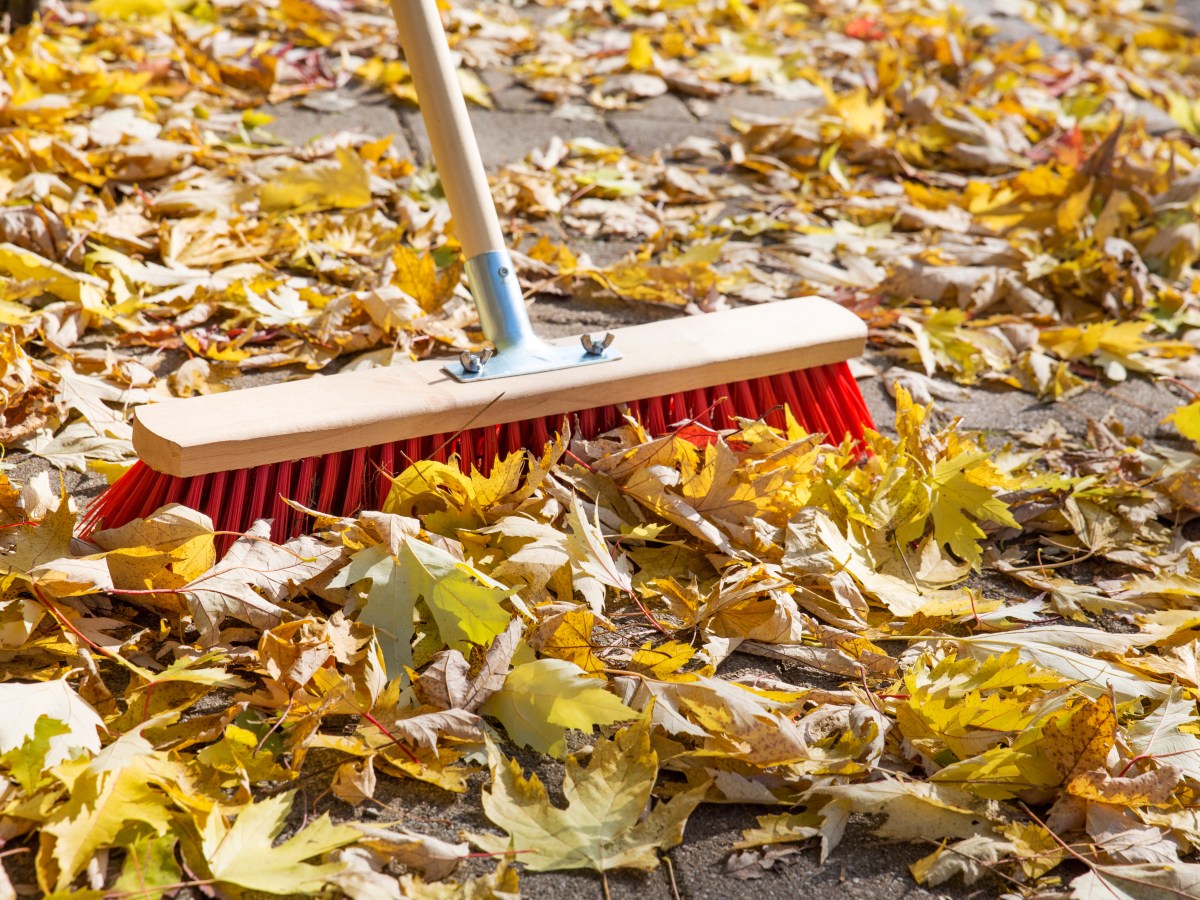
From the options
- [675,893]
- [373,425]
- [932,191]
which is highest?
[373,425]

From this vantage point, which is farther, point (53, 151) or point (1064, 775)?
point (53, 151)

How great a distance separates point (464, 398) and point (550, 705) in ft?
1.63

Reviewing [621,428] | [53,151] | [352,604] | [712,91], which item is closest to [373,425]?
[352,604]

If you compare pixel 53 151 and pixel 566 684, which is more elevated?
pixel 53 151

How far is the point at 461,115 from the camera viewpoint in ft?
5.85

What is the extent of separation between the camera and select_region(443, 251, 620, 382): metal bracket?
5.22 ft

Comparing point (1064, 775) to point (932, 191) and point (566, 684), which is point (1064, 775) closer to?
point (566, 684)

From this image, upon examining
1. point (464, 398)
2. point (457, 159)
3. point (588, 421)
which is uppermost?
point (457, 159)

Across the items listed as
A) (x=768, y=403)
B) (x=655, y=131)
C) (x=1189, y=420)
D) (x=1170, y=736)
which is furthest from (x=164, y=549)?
(x=655, y=131)

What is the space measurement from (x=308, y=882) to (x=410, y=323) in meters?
1.22

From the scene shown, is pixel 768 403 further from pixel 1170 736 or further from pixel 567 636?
pixel 1170 736

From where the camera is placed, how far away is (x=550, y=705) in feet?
3.94

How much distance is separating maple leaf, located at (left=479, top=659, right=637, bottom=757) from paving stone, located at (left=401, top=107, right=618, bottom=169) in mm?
1940

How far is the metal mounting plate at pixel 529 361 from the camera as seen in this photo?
1.58 m
